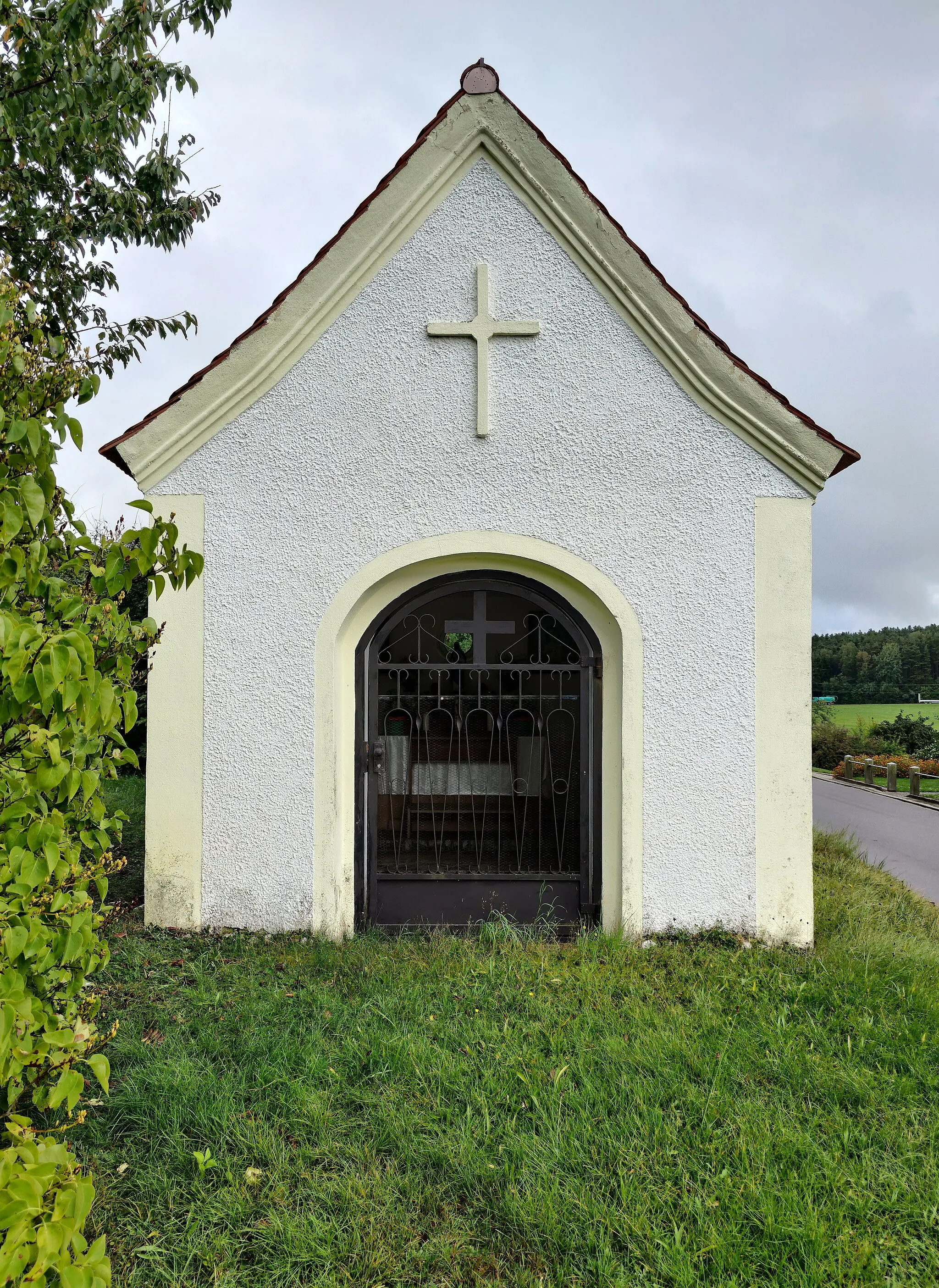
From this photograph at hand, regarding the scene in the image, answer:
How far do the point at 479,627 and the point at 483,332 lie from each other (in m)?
1.99

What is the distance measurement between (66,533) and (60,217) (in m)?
6.80

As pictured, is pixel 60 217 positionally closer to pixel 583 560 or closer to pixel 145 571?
pixel 583 560

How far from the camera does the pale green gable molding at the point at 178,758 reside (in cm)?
475

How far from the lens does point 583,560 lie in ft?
15.5

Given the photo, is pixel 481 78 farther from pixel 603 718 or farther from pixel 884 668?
pixel 884 668

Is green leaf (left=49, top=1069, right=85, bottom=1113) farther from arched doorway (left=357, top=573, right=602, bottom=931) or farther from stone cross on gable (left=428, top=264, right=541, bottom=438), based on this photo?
stone cross on gable (left=428, top=264, right=541, bottom=438)

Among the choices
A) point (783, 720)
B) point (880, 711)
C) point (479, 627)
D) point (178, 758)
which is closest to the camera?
point (783, 720)

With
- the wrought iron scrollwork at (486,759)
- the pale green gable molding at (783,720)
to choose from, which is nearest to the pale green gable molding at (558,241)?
the pale green gable molding at (783,720)

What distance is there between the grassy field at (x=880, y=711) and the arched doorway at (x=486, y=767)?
1098 inches

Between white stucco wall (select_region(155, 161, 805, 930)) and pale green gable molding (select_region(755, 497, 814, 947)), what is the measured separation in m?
0.08

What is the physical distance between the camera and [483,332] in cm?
475

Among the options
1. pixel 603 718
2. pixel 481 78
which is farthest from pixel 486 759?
pixel 481 78

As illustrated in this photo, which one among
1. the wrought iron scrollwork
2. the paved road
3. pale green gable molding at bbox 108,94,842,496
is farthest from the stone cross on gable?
the paved road

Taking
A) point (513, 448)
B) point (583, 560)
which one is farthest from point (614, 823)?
point (513, 448)
